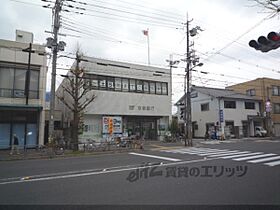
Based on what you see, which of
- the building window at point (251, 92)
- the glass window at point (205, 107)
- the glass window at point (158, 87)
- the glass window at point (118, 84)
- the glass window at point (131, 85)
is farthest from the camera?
the building window at point (251, 92)

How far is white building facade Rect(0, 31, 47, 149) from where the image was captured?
66.2 feet

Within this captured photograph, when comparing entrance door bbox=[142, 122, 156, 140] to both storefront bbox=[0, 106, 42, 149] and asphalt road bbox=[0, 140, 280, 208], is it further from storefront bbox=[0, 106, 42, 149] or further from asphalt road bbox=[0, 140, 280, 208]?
asphalt road bbox=[0, 140, 280, 208]

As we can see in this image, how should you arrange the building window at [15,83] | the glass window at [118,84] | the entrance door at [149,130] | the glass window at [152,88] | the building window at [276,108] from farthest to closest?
the building window at [276,108], the glass window at [152,88], the entrance door at [149,130], the glass window at [118,84], the building window at [15,83]

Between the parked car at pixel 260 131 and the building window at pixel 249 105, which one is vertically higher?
the building window at pixel 249 105

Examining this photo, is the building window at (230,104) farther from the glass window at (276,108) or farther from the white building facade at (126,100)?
the white building facade at (126,100)

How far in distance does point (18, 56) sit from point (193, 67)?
1705cm

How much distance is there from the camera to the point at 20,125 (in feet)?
68.5

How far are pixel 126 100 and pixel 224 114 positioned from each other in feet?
62.8

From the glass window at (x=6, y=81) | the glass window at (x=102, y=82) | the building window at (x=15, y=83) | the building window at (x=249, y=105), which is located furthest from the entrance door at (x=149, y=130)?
the building window at (x=249, y=105)

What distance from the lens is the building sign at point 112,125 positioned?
25752 mm

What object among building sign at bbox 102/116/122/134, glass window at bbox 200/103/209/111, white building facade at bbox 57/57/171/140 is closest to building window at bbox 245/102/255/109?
glass window at bbox 200/103/209/111

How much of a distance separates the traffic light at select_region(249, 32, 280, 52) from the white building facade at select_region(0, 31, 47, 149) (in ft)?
58.4

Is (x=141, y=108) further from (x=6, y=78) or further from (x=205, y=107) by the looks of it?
(x=205, y=107)

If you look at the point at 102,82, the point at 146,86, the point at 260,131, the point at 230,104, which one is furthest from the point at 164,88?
the point at 260,131
